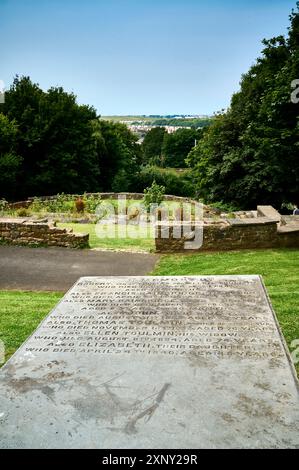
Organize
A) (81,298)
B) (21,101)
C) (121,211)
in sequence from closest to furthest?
(81,298) < (121,211) < (21,101)

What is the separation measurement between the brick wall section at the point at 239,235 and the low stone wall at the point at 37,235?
2.55 meters

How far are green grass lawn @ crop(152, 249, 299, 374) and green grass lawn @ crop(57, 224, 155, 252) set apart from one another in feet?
5.72

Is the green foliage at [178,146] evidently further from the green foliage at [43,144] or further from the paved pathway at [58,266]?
the paved pathway at [58,266]

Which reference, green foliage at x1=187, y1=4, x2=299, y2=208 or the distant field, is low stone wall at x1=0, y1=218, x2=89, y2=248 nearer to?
green foliage at x1=187, y1=4, x2=299, y2=208

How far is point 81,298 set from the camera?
4.81 metres

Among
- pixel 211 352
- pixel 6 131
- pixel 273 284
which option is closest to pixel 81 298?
pixel 211 352

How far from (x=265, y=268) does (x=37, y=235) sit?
22.1 ft

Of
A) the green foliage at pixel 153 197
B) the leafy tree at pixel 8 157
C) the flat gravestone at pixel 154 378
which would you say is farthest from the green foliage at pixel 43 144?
the flat gravestone at pixel 154 378

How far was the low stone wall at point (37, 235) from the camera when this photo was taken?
12188mm

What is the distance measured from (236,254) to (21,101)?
29.7 metres

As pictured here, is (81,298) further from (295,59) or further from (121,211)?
(121,211)

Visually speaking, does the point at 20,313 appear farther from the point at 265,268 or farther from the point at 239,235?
the point at 239,235

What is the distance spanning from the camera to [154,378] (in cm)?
313

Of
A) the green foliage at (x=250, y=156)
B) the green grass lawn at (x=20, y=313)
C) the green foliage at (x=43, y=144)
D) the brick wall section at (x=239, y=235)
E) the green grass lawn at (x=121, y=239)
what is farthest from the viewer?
the green foliage at (x=43, y=144)
